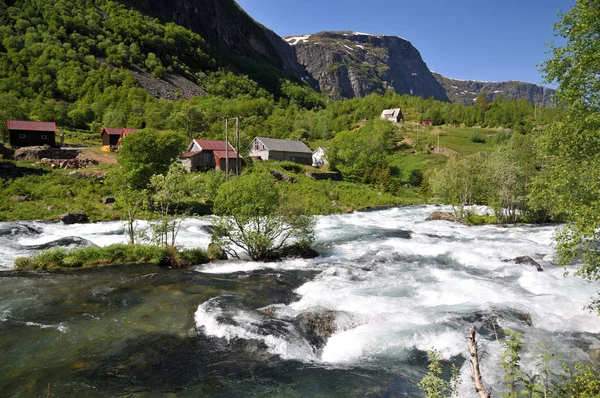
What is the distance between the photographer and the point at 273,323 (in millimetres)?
15172

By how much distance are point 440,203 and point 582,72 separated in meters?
58.3

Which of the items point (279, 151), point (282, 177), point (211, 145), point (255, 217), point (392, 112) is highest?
point (392, 112)

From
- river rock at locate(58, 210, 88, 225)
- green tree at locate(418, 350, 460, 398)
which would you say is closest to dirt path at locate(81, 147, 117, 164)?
river rock at locate(58, 210, 88, 225)

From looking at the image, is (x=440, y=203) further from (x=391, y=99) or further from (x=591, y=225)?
(x=391, y=99)

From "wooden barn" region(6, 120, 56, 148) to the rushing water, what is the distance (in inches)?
1823

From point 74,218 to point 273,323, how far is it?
104 feet

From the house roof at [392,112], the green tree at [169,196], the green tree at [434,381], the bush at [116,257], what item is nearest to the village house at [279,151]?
the green tree at [169,196]

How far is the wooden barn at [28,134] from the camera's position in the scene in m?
62.8

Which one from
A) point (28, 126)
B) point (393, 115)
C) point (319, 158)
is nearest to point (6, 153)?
point (28, 126)

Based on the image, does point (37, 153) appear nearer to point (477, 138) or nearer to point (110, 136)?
point (110, 136)

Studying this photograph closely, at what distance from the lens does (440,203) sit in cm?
6925

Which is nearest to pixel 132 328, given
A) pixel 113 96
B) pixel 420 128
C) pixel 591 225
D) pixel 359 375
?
pixel 359 375

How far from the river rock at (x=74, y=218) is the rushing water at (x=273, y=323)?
33.0ft

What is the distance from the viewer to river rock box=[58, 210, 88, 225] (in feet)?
122
